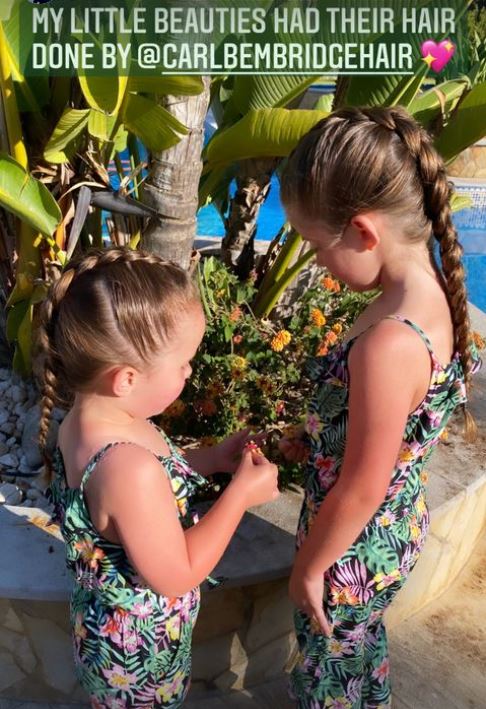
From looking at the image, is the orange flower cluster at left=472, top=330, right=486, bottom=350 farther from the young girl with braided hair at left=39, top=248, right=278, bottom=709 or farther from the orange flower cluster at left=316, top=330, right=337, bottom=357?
the young girl with braided hair at left=39, top=248, right=278, bottom=709

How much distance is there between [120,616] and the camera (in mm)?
1423

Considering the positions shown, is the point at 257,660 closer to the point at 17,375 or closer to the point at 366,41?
the point at 17,375

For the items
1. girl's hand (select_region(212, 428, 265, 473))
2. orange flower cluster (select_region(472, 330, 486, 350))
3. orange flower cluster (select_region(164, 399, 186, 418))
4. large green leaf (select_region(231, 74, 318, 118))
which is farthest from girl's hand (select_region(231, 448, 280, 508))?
orange flower cluster (select_region(472, 330, 486, 350))

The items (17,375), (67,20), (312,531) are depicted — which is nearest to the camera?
(312,531)

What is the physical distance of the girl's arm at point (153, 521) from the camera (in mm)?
1207

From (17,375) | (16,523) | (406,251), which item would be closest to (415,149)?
(406,251)

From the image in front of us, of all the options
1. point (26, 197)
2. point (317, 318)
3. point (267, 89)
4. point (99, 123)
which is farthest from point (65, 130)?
point (317, 318)

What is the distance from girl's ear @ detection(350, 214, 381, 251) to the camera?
1305mm

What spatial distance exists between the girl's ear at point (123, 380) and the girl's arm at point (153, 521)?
109mm

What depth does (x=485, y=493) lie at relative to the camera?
2637mm

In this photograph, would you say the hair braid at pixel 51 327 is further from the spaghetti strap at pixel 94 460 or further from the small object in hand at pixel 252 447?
the small object in hand at pixel 252 447

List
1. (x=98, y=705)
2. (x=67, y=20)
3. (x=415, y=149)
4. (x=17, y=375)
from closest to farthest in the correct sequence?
1. (x=415, y=149)
2. (x=98, y=705)
3. (x=67, y=20)
4. (x=17, y=375)

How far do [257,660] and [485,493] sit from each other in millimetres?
1109

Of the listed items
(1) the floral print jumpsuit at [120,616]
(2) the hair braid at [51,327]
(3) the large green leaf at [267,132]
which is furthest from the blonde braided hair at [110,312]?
(3) the large green leaf at [267,132]
